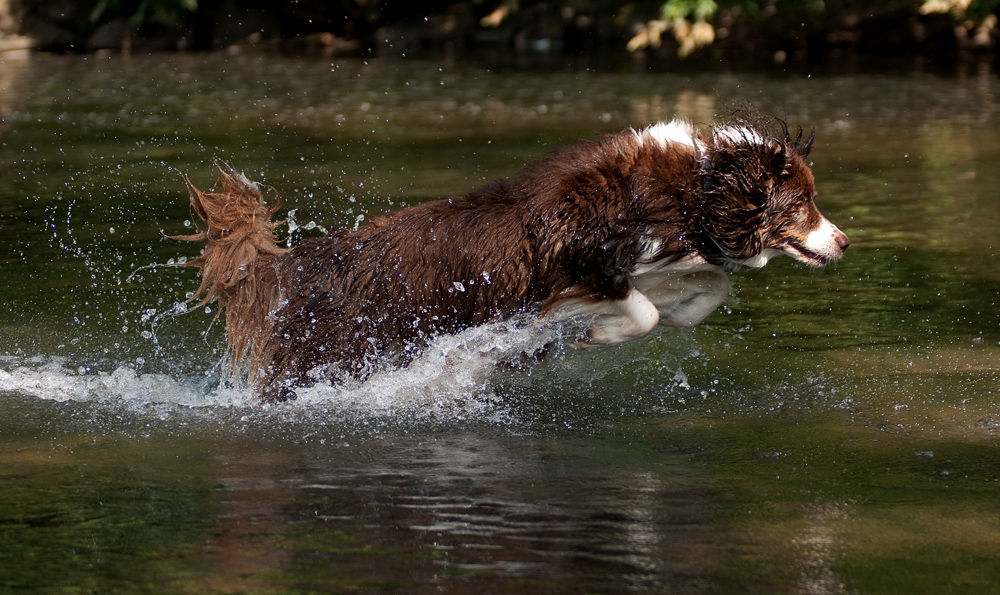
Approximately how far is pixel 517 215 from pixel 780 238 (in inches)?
56.9

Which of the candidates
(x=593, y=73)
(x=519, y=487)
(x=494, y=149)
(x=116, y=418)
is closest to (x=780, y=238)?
(x=519, y=487)

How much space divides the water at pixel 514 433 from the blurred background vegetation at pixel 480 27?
522 inches

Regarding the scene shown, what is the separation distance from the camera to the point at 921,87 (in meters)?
18.1

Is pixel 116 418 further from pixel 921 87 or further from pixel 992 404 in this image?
pixel 921 87

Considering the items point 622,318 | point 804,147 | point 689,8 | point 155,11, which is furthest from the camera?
point 155,11

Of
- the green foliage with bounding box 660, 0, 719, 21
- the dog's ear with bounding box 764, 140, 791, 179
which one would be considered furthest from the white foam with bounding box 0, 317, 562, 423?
the green foliage with bounding box 660, 0, 719, 21

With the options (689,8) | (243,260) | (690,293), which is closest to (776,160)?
(690,293)

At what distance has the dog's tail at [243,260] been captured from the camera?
19.3ft

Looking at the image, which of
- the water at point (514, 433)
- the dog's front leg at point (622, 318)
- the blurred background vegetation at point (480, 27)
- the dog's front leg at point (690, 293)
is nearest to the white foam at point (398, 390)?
the water at point (514, 433)

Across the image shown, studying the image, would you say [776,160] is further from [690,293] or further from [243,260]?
[243,260]

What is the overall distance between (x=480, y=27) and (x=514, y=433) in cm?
2391

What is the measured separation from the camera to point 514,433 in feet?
18.3

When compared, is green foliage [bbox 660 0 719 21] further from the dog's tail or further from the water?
the dog's tail

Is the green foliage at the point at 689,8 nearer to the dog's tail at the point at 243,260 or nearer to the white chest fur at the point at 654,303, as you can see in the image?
the white chest fur at the point at 654,303
